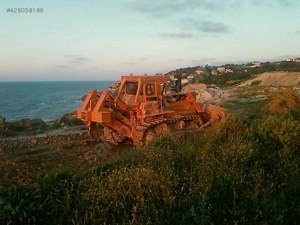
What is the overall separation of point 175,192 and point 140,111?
7589 millimetres

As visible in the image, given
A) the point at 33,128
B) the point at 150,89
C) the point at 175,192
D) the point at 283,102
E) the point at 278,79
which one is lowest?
the point at 33,128

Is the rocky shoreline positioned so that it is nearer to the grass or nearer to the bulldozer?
the bulldozer

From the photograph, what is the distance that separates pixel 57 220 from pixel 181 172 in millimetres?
2241

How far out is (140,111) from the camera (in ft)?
45.1

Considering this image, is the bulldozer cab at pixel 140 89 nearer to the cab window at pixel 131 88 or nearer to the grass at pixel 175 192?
the cab window at pixel 131 88

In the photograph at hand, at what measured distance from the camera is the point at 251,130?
9.40 metres

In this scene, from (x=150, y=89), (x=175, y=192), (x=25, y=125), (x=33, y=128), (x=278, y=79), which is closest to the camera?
(x=175, y=192)

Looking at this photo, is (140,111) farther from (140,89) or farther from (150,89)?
(150,89)

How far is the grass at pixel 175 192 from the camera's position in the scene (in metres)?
5.78

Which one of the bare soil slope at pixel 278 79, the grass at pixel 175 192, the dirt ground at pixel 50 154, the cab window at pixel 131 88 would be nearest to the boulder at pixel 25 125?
the dirt ground at pixel 50 154

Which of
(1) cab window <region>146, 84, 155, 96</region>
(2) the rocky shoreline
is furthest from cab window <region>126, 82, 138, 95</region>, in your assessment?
(2) the rocky shoreline

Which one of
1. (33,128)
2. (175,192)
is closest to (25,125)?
(33,128)

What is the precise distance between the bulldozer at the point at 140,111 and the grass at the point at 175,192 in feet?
17.6

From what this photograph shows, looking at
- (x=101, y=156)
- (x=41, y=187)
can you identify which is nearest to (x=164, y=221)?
(x=41, y=187)
